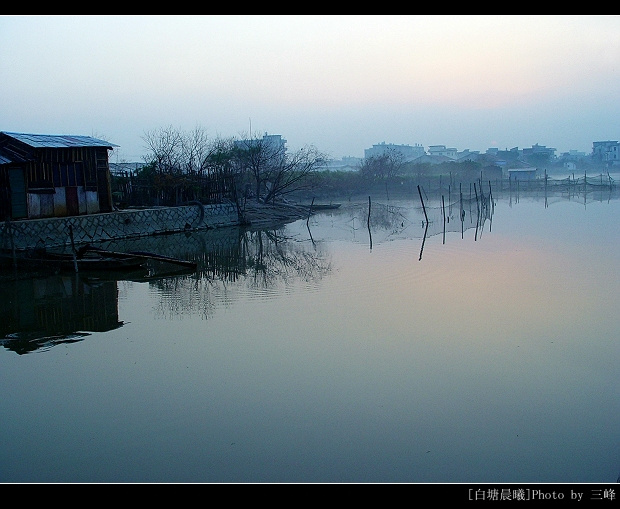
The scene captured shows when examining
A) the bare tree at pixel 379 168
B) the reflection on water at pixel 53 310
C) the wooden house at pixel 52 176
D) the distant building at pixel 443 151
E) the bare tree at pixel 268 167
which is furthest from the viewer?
the distant building at pixel 443 151

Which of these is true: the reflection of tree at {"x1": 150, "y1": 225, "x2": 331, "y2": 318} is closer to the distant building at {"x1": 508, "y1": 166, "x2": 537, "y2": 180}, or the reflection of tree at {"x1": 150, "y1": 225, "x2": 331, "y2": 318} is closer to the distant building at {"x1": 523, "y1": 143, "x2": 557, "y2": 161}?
the distant building at {"x1": 508, "y1": 166, "x2": 537, "y2": 180}

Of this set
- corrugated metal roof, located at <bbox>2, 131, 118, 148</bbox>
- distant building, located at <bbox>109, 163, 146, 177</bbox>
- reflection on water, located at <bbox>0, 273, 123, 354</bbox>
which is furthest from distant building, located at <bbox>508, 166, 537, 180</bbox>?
reflection on water, located at <bbox>0, 273, 123, 354</bbox>

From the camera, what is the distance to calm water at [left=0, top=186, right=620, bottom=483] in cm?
519

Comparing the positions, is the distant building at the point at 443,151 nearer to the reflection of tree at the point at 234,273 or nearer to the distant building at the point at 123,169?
the distant building at the point at 123,169

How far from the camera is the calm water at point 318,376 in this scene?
5.19m

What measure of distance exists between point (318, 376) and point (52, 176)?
14.4 metres

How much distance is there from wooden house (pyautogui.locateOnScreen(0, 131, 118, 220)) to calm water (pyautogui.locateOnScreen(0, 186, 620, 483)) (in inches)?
196

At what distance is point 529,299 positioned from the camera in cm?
1105

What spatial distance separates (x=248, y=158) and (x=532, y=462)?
94.5ft

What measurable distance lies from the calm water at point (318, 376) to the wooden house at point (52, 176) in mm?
4966

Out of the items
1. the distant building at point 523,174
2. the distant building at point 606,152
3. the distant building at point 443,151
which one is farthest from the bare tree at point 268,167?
the distant building at point 443,151
